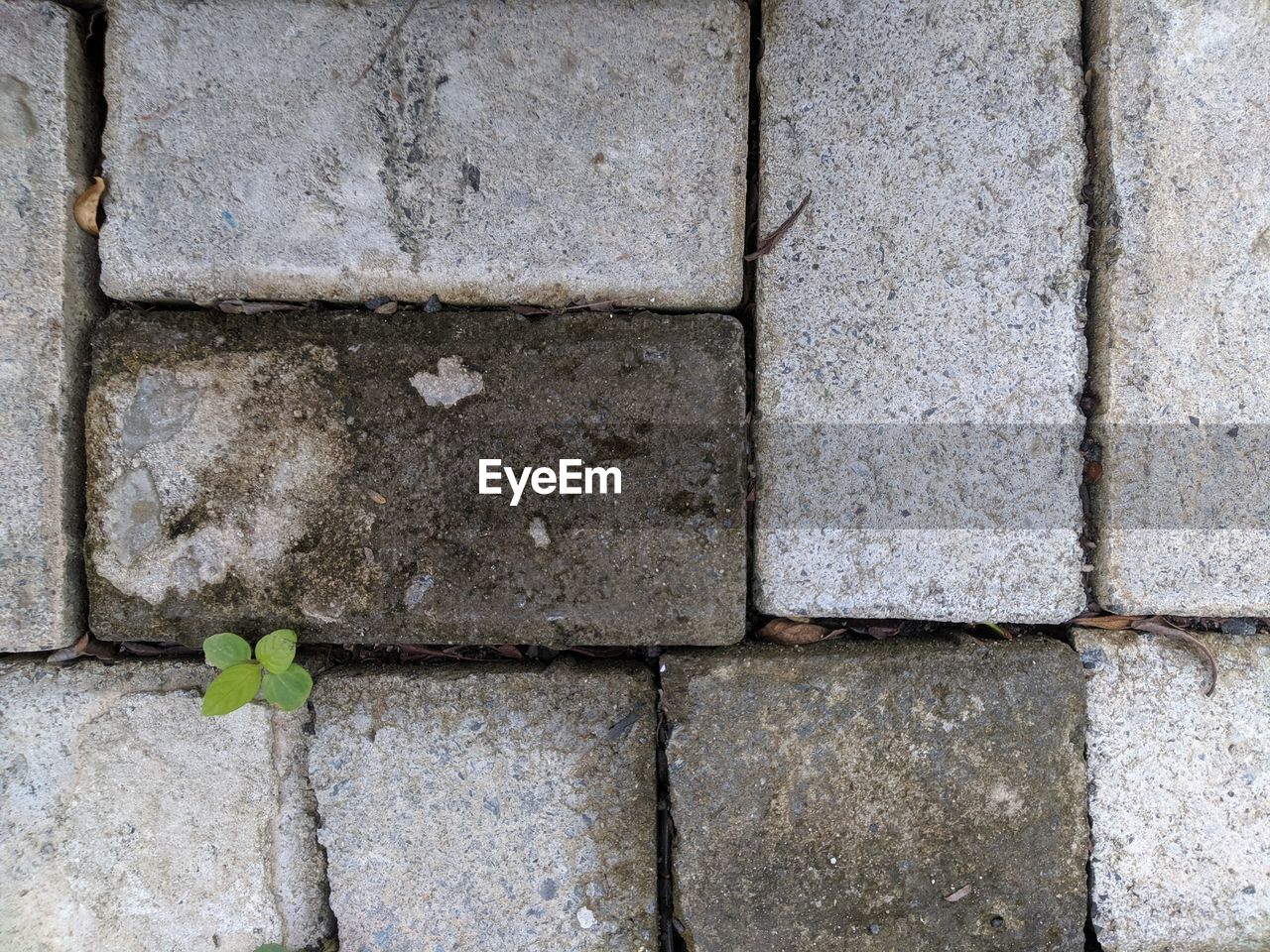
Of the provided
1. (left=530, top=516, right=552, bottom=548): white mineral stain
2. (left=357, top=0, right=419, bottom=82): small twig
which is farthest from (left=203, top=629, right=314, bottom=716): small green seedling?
(left=357, top=0, right=419, bottom=82): small twig

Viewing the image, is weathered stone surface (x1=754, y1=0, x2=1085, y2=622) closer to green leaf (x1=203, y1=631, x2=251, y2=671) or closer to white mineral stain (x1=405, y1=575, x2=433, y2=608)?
white mineral stain (x1=405, y1=575, x2=433, y2=608)

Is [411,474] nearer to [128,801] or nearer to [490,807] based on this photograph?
[490,807]

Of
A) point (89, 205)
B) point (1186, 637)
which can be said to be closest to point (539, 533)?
point (89, 205)

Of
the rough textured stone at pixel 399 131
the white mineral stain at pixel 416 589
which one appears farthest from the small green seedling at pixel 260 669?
the rough textured stone at pixel 399 131

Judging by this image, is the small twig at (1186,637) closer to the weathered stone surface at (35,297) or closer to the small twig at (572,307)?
the small twig at (572,307)

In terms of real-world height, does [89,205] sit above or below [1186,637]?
above

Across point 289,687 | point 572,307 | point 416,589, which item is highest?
point 572,307

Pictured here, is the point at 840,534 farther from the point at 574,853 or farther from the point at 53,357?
the point at 53,357
